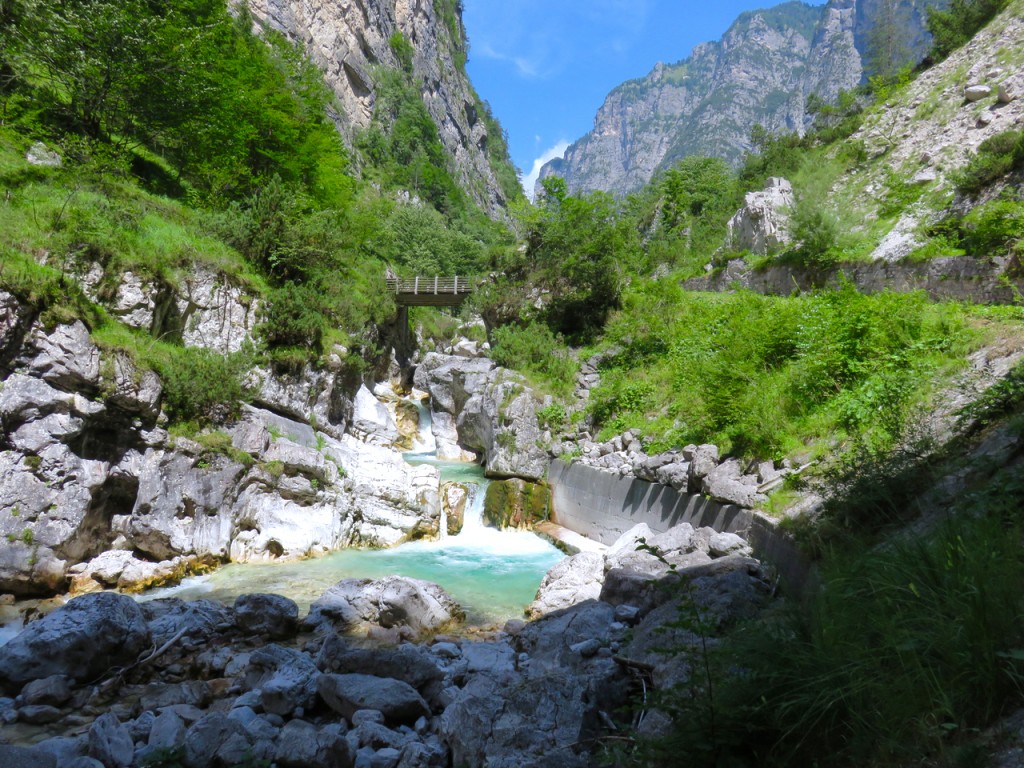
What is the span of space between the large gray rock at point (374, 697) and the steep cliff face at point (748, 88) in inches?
5140

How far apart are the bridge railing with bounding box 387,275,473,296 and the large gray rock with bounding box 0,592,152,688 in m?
18.8

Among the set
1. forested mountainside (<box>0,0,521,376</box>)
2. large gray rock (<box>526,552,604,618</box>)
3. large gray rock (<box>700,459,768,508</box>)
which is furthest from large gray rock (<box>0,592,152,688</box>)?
large gray rock (<box>700,459,768,508</box>)

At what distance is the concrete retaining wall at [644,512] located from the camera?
5.92 metres

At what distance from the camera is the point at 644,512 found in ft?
32.6

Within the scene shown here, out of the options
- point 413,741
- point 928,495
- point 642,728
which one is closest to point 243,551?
point 413,741

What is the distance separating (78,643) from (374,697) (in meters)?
3.32

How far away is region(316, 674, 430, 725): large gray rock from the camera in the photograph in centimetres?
439

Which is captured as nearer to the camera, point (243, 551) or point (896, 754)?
point (896, 754)

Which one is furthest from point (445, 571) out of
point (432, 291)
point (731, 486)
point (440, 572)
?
point (432, 291)

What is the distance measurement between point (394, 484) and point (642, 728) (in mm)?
9474

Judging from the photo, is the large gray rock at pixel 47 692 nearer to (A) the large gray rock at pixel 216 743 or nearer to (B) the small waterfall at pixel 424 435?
(A) the large gray rock at pixel 216 743

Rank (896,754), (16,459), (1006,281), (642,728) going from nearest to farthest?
(896,754)
(642,728)
(16,459)
(1006,281)

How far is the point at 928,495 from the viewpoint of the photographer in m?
4.15

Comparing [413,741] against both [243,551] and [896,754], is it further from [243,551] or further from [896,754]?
[243,551]
